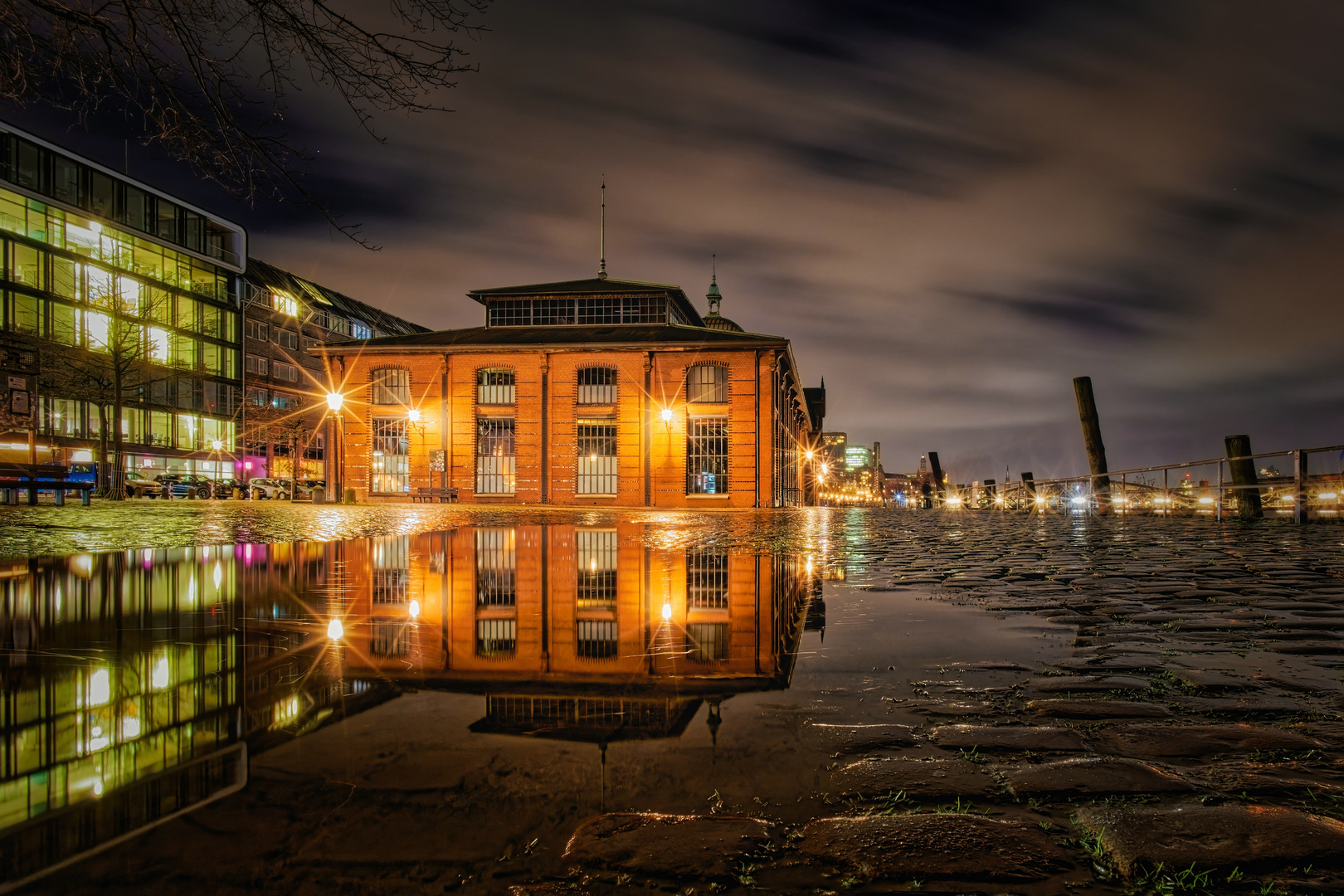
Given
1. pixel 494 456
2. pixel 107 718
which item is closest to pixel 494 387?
pixel 494 456

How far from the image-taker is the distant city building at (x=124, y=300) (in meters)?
38.6

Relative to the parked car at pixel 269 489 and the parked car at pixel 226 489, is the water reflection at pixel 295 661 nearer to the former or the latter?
the parked car at pixel 269 489

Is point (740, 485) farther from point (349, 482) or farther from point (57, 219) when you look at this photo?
point (57, 219)

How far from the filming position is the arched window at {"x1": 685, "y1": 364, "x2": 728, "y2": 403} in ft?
104

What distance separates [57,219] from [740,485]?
43595mm

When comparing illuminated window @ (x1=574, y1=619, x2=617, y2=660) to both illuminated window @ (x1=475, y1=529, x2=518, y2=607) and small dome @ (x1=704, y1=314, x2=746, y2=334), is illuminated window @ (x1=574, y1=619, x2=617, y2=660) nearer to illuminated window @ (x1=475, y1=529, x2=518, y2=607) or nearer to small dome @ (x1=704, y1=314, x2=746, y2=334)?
illuminated window @ (x1=475, y1=529, x2=518, y2=607)

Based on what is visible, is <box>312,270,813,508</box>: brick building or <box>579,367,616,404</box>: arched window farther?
<box>579,367,616,404</box>: arched window

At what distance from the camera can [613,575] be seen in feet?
18.3

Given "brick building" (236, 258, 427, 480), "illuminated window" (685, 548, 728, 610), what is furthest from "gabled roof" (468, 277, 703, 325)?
"illuminated window" (685, 548, 728, 610)

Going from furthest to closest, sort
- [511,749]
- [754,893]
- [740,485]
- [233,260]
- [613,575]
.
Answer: [233,260]
[740,485]
[613,575]
[511,749]
[754,893]

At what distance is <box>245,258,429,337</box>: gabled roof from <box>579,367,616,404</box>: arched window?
24.7 meters

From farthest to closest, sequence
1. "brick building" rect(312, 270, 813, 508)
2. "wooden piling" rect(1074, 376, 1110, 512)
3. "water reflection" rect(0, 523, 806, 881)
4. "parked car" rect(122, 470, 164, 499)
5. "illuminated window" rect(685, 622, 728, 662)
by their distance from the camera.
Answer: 1. "parked car" rect(122, 470, 164, 499)
2. "brick building" rect(312, 270, 813, 508)
3. "wooden piling" rect(1074, 376, 1110, 512)
4. "illuminated window" rect(685, 622, 728, 662)
5. "water reflection" rect(0, 523, 806, 881)

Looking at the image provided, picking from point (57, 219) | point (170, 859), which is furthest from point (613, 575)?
point (57, 219)

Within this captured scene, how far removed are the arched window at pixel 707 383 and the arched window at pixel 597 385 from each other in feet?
11.2
